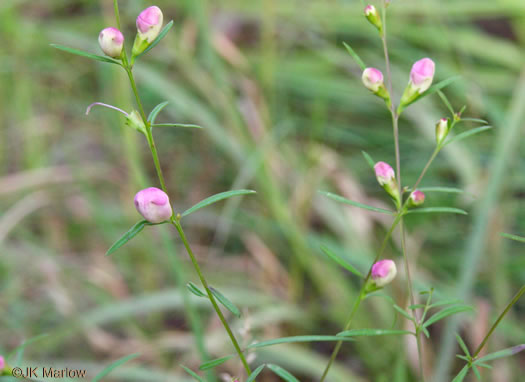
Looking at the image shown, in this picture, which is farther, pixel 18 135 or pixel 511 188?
pixel 18 135

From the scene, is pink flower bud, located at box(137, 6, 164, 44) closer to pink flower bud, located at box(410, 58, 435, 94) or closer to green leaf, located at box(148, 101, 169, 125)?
green leaf, located at box(148, 101, 169, 125)

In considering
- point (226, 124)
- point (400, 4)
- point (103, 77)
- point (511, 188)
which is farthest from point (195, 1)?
point (511, 188)

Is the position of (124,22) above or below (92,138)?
above

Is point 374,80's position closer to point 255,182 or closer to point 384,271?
point 384,271

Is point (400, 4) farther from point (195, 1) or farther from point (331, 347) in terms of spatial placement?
point (331, 347)

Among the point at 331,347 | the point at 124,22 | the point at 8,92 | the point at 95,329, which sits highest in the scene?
the point at 124,22

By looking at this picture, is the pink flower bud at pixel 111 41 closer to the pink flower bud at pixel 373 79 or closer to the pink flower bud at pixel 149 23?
the pink flower bud at pixel 149 23

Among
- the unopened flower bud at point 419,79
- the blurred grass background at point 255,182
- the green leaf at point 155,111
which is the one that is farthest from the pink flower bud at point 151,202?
the blurred grass background at point 255,182

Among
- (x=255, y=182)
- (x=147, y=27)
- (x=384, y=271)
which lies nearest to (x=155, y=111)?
(x=147, y=27)
